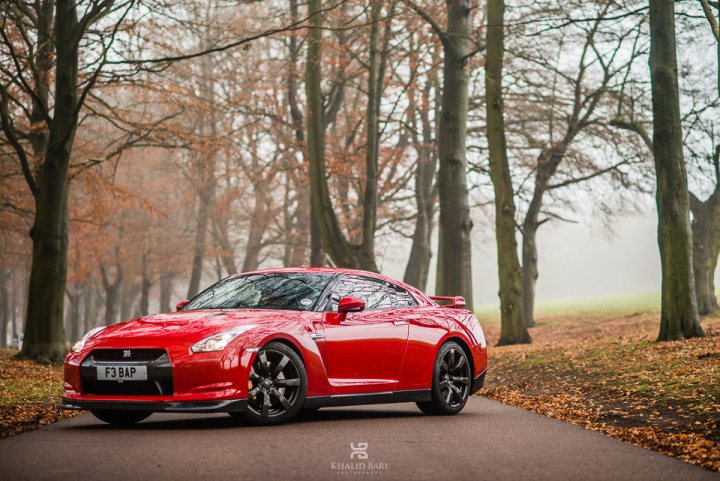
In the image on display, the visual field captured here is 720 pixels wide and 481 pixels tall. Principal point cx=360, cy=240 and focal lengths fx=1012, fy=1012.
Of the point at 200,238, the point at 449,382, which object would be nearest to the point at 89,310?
the point at 200,238

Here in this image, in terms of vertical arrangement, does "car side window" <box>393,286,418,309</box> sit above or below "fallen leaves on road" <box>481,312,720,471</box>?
above

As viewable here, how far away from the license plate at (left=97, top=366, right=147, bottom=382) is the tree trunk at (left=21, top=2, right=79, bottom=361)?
40.7 feet

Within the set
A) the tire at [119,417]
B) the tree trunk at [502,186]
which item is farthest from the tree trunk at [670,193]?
the tire at [119,417]

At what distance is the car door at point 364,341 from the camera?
31.7 ft

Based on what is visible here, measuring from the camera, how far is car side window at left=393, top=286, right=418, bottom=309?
432 inches

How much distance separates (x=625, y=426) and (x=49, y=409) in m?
6.32

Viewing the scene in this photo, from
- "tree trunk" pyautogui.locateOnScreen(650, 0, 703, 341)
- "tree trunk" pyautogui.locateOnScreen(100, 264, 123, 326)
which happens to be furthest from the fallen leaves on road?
"tree trunk" pyautogui.locateOnScreen(100, 264, 123, 326)

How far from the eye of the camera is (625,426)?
32.7 feet

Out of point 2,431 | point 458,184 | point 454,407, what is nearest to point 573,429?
point 454,407

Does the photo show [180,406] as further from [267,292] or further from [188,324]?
[267,292]

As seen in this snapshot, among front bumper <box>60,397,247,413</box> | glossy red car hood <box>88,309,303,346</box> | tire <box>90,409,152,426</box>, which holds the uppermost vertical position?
glossy red car hood <box>88,309,303,346</box>

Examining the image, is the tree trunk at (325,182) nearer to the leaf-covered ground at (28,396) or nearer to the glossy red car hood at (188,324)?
the leaf-covered ground at (28,396)

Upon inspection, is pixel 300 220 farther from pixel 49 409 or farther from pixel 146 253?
pixel 49 409

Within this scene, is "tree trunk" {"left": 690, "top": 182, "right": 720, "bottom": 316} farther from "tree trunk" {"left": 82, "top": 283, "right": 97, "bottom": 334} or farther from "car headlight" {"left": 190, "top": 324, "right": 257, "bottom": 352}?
"tree trunk" {"left": 82, "top": 283, "right": 97, "bottom": 334}
